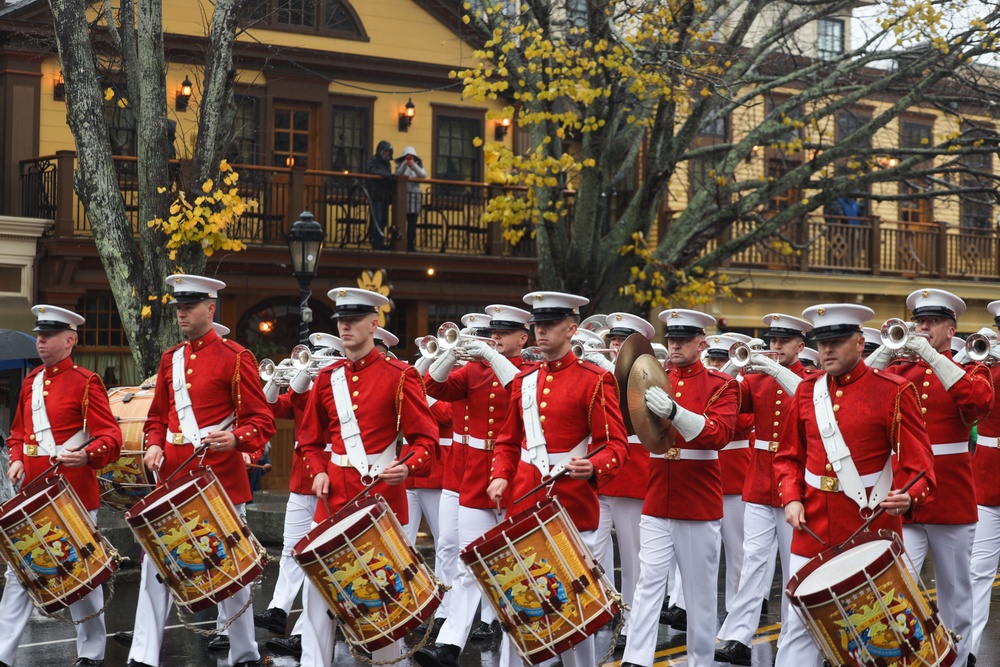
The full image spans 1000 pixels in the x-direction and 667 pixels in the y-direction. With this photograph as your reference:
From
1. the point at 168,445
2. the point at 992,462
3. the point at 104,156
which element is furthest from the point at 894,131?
the point at 168,445

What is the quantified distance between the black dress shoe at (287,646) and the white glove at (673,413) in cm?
317

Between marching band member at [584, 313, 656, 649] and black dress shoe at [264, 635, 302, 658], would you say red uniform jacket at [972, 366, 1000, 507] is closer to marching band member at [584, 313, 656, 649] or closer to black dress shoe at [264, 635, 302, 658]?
marching band member at [584, 313, 656, 649]

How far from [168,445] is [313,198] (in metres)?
14.2

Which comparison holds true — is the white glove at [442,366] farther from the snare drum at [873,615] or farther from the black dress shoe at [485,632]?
the snare drum at [873,615]

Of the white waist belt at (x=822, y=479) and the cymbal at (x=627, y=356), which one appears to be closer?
the white waist belt at (x=822, y=479)

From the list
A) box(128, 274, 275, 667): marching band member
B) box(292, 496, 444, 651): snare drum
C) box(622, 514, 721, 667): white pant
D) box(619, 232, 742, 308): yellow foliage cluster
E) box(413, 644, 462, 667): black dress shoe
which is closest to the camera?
box(292, 496, 444, 651): snare drum

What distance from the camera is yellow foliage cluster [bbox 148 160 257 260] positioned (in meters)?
14.1

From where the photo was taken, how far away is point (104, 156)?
1466 centimetres

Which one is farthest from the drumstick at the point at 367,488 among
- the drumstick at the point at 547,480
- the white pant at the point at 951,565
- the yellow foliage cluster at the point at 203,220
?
the yellow foliage cluster at the point at 203,220

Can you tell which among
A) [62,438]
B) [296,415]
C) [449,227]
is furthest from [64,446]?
[449,227]

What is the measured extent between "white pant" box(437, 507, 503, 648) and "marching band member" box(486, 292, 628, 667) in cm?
129

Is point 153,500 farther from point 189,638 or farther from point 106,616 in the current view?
point 106,616

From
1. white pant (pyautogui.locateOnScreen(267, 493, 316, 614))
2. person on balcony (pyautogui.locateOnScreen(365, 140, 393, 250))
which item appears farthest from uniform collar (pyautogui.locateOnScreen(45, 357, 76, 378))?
person on balcony (pyautogui.locateOnScreen(365, 140, 393, 250))

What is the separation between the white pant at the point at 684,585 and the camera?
8.46 metres
